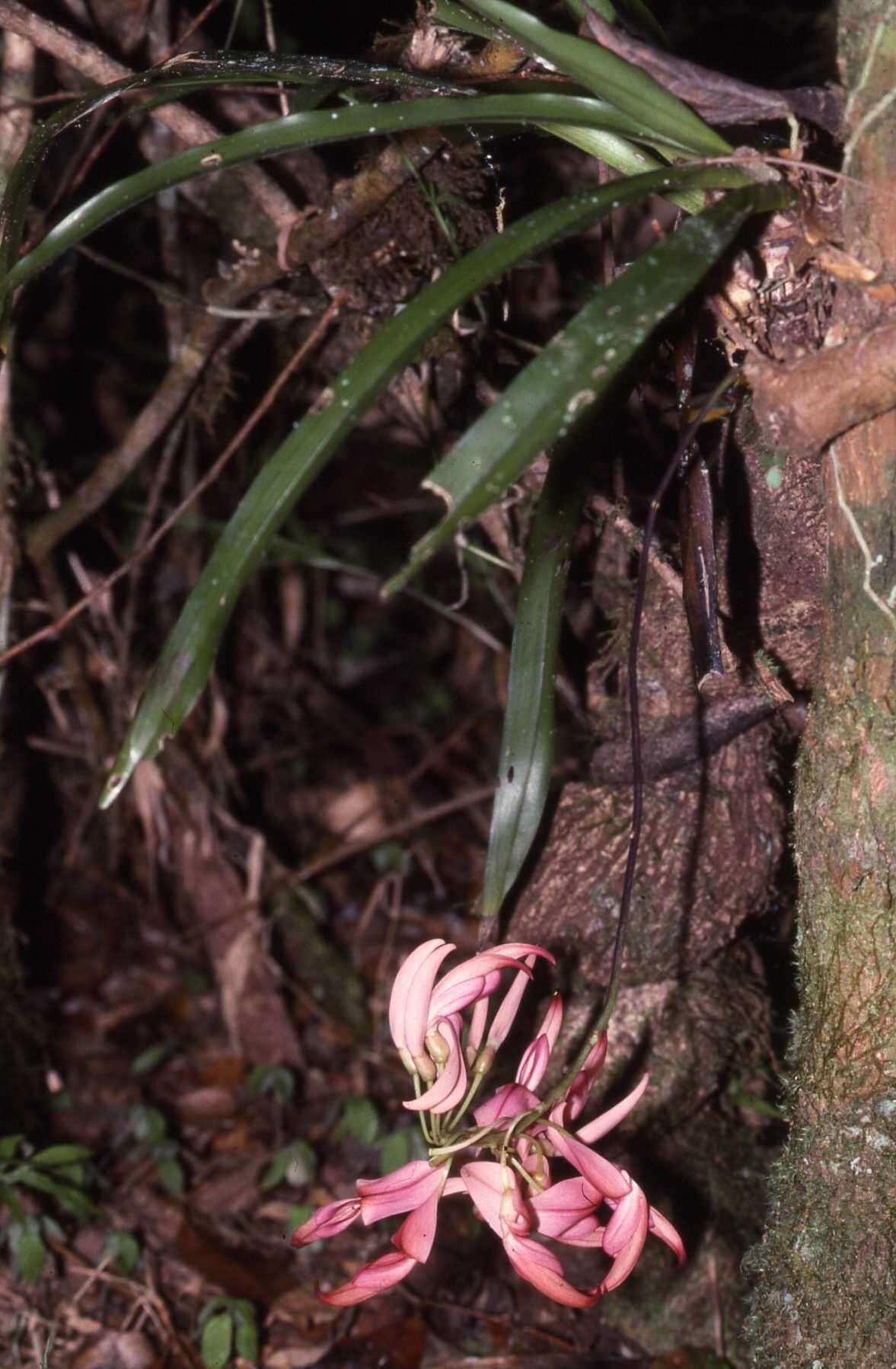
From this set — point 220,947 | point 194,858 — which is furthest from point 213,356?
point 220,947

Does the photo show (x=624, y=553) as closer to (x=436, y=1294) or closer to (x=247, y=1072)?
(x=436, y=1294)

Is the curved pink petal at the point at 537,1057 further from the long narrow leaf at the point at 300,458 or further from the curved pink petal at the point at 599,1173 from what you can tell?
Result: the long narrow leaf at the point at 300,458

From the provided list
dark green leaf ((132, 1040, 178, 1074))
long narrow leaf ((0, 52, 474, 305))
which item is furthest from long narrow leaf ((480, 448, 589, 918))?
dark green leaf ((132, 1040, 178, 1074))

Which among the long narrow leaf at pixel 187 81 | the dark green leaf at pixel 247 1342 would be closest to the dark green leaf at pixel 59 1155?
the dark green leaf at pixel 247 1342

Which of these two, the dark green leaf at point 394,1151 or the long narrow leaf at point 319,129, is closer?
the long narrow leaf at point 319,129

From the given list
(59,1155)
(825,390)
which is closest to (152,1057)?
(59,1155)

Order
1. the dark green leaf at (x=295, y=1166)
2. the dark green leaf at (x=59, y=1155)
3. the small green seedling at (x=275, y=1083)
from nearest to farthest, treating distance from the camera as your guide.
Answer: the dark green leaf at (x=59, y=1155), the dark green leaf at (x=295, y=1166), the small green seedling at (x=275, y=1083)
